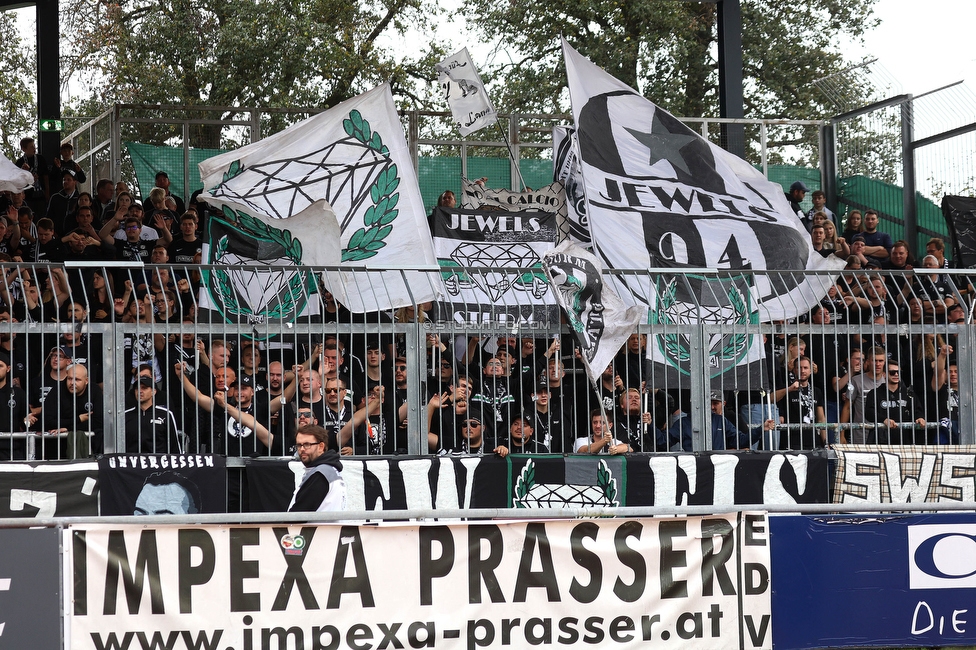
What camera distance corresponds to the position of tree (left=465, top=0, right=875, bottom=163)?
29.5m

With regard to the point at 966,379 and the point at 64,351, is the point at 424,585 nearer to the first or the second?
the point at 64,351

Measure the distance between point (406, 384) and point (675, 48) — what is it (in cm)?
2130

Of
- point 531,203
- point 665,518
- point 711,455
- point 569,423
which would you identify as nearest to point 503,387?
point 569,423

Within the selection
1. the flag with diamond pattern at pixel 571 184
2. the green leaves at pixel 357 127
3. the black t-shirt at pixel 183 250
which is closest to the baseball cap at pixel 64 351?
the green leaves at pixel 357 127

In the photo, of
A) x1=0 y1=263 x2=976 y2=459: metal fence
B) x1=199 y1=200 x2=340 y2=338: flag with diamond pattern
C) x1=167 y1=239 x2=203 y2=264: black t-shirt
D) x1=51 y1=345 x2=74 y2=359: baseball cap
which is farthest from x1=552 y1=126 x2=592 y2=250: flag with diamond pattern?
x1=51 y1=345 x2=74 y2=359: baseball cap

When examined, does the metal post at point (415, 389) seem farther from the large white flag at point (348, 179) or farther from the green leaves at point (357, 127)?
the green leaves at point (357, 127)

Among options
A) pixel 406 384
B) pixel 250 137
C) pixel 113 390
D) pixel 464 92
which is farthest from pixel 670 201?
pixel 250 137

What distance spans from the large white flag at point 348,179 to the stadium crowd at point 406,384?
0.90 m

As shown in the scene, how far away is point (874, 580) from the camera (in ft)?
25.8

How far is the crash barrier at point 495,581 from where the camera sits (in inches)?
281

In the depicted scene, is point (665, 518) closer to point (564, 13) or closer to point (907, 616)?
point (907, 616)

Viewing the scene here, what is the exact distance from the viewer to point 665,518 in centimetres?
770

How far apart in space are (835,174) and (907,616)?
44.1 feet

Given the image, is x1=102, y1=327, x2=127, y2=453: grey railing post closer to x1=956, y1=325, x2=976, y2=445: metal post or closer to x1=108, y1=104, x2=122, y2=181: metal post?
x1=956, y1=325, x2=976, y2=445: metal post
